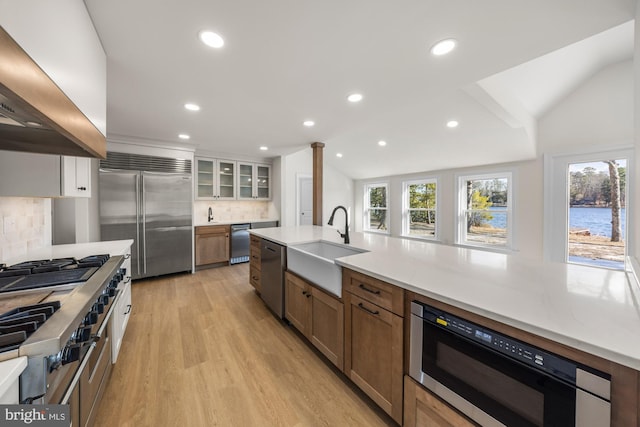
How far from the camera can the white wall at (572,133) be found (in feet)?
9.70

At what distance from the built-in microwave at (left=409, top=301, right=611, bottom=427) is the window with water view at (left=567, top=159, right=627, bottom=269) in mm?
4042

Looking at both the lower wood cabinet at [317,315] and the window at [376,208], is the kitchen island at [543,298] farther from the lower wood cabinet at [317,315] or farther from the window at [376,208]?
the window at [376,208]

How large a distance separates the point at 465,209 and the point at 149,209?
19.0ft

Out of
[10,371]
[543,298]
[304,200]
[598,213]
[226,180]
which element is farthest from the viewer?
[304,200]

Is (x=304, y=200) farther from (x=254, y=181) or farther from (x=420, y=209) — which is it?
(x=420, y=209)

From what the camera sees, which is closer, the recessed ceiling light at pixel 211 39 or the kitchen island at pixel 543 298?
the kitchen island at pixel 543 298

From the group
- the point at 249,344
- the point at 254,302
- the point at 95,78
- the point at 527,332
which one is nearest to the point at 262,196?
the point at 254,302

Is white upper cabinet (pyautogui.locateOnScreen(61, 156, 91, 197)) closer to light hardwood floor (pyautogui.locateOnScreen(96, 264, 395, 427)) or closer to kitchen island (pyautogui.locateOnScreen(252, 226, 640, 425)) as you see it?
light hardwood floor (pyautogui.locateOnScreen(96, 264, 395, 427))

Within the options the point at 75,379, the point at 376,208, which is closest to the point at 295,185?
the point at 376,208

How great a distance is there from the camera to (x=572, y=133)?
3.34m

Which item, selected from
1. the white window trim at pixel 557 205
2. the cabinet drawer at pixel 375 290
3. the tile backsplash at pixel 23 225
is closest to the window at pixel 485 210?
the white window trim at pixel 557 205

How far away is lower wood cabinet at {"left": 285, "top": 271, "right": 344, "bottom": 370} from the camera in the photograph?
1647mm

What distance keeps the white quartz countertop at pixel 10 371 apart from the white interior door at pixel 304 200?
5.05 meters

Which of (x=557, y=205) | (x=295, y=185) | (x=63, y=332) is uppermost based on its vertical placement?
→ (x=295, y=185)
